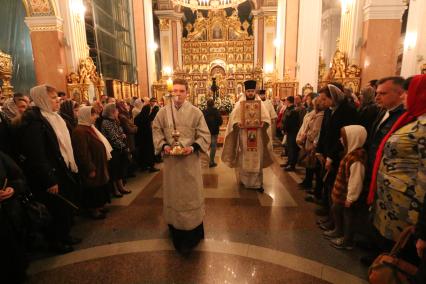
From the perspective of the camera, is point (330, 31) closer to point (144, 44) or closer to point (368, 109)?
point (144, 44)

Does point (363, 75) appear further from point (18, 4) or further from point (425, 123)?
point (18, 4)

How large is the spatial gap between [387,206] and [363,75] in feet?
27.0

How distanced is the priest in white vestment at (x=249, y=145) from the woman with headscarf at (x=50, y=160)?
289cm

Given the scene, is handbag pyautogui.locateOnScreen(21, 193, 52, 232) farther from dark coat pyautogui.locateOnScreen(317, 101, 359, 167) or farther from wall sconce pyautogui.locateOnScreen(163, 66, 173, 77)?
wall sconce pyautogui.locateOnScreen(163, 66, 173, 77)

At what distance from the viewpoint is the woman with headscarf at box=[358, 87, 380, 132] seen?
3.47 meters

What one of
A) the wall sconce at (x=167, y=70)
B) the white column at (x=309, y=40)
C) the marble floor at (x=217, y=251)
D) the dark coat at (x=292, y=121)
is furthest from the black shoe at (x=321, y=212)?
the wall sconce at (x=167, y=70)

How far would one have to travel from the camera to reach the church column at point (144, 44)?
1425 cm

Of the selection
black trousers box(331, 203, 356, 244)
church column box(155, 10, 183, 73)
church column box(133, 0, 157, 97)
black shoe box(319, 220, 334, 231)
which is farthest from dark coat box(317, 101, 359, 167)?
church column box(155, 10, 183, 73)

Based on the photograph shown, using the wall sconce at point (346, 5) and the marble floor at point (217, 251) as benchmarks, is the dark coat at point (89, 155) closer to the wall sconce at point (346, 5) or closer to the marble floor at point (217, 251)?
the marble floor at point (217, 251)

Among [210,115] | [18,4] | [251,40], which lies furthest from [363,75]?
[251,40]

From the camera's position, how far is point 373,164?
2715mm

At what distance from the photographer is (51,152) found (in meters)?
2.91

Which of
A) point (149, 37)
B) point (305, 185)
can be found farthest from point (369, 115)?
point (149, 37)

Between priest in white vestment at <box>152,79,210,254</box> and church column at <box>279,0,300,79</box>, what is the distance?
10.9 m
